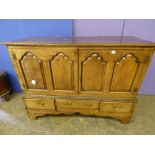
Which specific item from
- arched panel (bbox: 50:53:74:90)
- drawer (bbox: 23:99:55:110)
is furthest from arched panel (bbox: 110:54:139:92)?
drawer (bbox: 23:99:55:110)

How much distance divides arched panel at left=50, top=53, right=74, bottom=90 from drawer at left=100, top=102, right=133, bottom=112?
448mm

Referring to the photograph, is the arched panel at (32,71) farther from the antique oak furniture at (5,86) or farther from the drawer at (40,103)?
the antique oak furniture at (5,86)

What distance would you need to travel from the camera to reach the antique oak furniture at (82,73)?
4.09ft

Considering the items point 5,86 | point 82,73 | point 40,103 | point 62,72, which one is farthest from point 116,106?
point 5,86

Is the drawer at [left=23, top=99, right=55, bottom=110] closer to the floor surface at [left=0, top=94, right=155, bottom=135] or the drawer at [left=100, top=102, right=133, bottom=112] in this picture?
the floor surface at [left=0, top=94, right=155, bottom=135]

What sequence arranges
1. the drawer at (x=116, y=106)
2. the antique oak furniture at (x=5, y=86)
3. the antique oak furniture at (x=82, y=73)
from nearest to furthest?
the antique oak furniture at (x=82, y=73)
the drawer at (x=116, y=106)
the antique oak furniture at (x=5, y=86)

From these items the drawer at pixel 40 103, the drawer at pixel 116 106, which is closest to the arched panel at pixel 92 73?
the drawer at pixel 116 106

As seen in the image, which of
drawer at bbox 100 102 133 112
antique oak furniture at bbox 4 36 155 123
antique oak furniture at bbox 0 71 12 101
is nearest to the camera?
antique oak furniture at bbox 4 36 155 123

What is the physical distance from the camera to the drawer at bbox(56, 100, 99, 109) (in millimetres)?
1576

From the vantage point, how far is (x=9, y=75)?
2141 mm

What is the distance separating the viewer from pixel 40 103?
1634 millimetres

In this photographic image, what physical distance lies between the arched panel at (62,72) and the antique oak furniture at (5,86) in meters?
0.97

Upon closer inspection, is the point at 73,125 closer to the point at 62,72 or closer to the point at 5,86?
the point at 62,72
